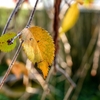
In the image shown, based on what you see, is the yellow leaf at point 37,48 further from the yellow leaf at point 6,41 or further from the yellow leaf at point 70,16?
the yellow leaf at point 70,16

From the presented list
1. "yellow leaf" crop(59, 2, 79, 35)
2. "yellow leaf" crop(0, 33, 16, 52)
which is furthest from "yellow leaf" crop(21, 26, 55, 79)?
"yellow leaf" crop(59, 2, 79, 35)

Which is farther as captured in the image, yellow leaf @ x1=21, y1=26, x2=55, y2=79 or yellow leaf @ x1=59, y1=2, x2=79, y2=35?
yellow leaf @ x1=59, y1=2, x2=79, y2=35

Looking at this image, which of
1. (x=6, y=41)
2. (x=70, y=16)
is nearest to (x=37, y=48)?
(x=6, y=41)

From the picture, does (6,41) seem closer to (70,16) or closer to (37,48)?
(37,48)

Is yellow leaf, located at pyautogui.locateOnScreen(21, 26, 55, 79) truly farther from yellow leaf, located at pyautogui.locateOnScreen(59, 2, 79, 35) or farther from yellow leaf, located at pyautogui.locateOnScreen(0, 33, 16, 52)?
yellow leaf, located at pyautogui.locateOnScreen(59, 2, 79, 35)

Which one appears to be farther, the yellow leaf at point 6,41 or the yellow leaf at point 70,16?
the yellow leaf at point 70,16

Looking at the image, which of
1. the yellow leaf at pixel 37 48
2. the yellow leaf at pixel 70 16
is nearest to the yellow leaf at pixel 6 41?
the yellow leaf at pixel 37 48

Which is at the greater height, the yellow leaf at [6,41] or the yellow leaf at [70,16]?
the yellow leaf at [6,41]

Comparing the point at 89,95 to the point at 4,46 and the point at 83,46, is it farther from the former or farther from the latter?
the point at 4,46

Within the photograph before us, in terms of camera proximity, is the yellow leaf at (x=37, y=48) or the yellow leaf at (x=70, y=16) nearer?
the yellow leaf at (x=37, y=48)
